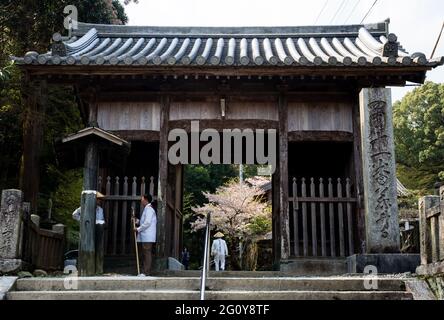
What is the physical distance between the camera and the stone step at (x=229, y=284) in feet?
23.7

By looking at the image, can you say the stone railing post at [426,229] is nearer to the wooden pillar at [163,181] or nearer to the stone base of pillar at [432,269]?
the stone base of pillar at [432,269]


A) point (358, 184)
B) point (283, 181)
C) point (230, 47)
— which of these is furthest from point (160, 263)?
point (230, 47)

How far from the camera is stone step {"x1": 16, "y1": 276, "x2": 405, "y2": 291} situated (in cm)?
722

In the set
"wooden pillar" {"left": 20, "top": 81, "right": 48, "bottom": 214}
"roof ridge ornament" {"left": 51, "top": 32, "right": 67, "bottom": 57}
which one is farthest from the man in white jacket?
"wooden pillar" {"left": 20, "top": 81, "right": 48, "bottom": 214}

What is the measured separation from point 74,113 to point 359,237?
36.3 feet

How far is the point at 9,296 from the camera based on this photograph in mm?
6984

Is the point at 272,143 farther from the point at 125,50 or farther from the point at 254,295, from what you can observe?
the point at 254,295

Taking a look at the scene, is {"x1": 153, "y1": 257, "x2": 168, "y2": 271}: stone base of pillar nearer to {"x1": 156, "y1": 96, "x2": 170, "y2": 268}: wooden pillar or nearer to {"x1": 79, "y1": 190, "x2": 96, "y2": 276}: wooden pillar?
{"x1": 156, "y1": 96, "x2": 170, "y2": 268}: wooden pillar

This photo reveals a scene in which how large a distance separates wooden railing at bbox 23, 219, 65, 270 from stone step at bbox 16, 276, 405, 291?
5.10ft

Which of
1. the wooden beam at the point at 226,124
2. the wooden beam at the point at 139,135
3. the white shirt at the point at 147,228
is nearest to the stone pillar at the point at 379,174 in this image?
the wooden beam at the point at 226,124

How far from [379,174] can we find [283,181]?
2410mm

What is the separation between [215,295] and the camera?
684 centimetres

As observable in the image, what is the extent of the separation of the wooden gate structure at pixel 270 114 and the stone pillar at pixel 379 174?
18 mm
